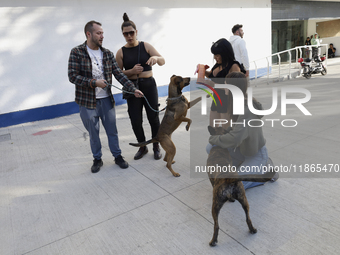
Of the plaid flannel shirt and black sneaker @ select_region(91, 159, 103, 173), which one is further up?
the plaid flannel shirt

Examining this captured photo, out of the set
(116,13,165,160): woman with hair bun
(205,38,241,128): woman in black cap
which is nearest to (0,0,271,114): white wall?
(116,13,165,160): woman with hair bun

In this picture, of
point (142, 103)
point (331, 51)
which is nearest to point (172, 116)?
point (142, 103)

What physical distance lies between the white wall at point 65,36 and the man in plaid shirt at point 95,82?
14.5 feet

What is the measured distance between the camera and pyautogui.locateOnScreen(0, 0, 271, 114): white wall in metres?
6.84

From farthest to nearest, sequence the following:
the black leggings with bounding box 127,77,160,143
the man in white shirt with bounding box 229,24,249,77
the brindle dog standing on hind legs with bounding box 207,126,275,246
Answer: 1. the man in white shirt with bounding box 229,24,249,77
2. the black leggings with bounding box 127,77,160,143
3. the brindle dog standing on hind legs with bounding box 207,126,275,246

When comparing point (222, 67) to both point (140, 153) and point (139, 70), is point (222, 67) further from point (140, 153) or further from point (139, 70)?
point (140, 153)

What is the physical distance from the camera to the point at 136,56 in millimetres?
3844

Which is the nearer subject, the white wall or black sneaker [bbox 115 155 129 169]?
black sneaker [bbox 115 155 129 169]

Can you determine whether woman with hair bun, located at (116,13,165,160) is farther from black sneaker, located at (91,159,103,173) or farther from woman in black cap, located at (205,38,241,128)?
woman in black cap, located at (205,38,241,128)

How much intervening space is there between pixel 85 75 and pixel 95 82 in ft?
0.87

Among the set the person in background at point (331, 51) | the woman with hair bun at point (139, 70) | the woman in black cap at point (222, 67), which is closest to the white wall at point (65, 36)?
the woman with hair bun at point (139, 70)

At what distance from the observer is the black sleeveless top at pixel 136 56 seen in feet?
12.6

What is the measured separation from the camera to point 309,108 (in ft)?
19.7

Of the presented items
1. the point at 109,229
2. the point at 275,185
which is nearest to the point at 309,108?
the point at 275,185
